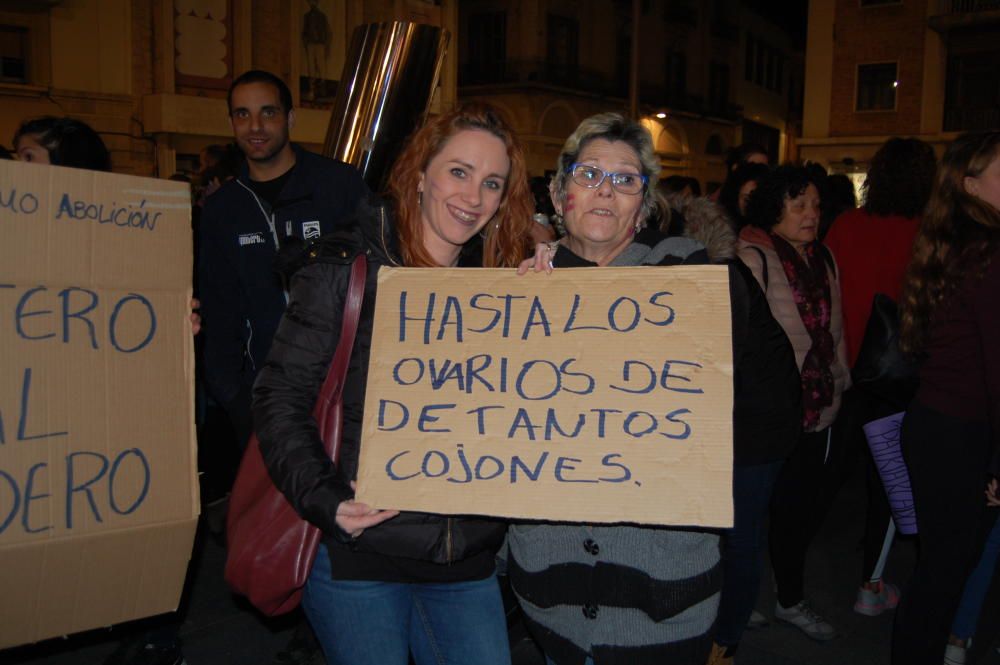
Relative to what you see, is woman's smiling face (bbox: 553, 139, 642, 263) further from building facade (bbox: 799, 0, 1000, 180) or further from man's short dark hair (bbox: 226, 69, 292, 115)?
building facade (bbox: 799, 0, 1000, 180)

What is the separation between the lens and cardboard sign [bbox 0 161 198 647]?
178 cm

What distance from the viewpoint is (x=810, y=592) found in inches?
174

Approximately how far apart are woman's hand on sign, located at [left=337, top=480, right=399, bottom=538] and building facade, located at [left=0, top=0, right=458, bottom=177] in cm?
1406

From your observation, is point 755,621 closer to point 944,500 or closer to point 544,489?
point 944,500

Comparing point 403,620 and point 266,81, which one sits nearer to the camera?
point 403,620

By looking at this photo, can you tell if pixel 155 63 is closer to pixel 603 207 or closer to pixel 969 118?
pixel 603 207

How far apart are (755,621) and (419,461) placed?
2.83m

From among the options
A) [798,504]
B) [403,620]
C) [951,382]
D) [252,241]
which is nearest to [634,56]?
[798,504]

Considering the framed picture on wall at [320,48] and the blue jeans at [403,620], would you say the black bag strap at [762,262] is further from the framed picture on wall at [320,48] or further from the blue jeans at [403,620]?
the framed picture on wall at [320,48]

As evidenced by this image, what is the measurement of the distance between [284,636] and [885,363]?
277 cm

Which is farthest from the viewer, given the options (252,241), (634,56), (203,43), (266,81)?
(634,56)

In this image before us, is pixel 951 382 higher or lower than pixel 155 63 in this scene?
lower

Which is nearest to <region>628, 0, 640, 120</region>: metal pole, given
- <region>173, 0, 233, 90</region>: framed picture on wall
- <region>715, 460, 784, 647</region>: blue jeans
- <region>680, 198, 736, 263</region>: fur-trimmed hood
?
<region>173, 0, 233, 90</region>: framed picture on wall

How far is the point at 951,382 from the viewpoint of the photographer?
9.07ft
